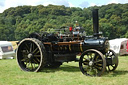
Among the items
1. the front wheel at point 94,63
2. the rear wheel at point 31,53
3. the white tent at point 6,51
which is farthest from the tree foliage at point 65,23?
the front wheel at point 94,63

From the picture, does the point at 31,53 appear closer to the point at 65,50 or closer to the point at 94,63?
the point at 65,50

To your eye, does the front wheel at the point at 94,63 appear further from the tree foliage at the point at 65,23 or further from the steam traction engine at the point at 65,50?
the tree foliage at the point at 65,23

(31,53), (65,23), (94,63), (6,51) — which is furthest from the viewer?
(65,23)

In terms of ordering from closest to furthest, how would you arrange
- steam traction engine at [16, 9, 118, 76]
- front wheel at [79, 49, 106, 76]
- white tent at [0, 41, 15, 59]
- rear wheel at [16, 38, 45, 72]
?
front wheel at [79, 49, 106, 76]
steam traction engine at [16, 9, 118, 76]
rear wheel at [16, 38, 45, 72]
white tent at [0, 41, 15, 59]

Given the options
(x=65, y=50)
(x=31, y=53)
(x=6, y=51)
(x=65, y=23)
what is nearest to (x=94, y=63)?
(x=65, y=50)

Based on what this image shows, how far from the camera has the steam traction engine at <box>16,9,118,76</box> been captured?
7594 millimetres

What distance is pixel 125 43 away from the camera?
1798cm

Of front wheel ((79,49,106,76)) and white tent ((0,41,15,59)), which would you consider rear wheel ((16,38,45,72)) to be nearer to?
front wheel ((79,49,106,76))

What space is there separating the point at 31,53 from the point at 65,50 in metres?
1.47

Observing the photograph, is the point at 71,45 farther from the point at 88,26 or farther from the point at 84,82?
the point at 88,26

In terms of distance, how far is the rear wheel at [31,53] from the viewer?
8203 mm

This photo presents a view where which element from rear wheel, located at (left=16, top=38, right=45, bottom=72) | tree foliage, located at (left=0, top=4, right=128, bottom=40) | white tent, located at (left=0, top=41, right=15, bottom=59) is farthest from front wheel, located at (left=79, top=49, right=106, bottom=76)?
tree foliage, located at (left=0, top=4, right=128, bottom=40)

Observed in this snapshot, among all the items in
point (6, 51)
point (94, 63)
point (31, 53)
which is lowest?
point (6, 51)

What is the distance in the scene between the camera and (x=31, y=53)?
8633 mm
